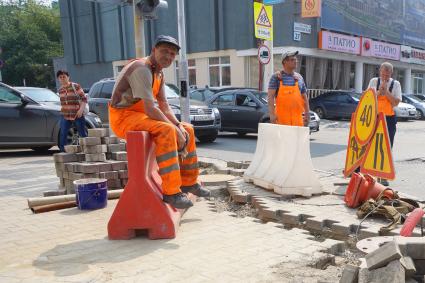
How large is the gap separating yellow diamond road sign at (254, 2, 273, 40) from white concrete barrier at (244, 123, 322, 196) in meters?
11.0

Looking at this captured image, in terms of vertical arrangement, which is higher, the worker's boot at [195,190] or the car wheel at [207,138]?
the worker's boot at [195,190]

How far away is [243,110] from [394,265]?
11117 mm

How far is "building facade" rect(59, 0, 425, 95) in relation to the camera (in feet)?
77.6

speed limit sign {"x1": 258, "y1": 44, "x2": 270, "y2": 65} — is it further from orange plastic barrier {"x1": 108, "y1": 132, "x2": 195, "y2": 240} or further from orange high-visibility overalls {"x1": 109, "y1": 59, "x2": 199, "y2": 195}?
orange plastic barrier {"x1": 108, "y1": 132, "x2": 195, "y2": 240}

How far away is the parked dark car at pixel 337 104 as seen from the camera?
2022 cm

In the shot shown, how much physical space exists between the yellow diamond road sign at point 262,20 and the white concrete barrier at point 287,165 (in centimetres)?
1097

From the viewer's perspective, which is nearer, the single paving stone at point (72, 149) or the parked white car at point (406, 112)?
the single paving stone at point (72, 149)

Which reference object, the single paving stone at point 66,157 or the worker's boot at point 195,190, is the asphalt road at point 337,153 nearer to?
the worker's boot at point 195,190

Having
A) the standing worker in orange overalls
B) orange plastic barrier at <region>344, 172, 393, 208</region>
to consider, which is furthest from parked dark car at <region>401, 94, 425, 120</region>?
orange plastic barrier at <region>344, 172, 393, 208</region>

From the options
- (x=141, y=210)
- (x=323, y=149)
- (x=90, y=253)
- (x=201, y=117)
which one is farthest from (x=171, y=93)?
(x=90, y=253)

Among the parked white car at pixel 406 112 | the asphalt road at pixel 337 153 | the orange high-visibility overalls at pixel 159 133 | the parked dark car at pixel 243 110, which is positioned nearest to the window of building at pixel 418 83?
the parked white car at pixel 406 112

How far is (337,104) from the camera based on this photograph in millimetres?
20688

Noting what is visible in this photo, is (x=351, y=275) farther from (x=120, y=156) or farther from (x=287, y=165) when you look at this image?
(x=120, y=156)

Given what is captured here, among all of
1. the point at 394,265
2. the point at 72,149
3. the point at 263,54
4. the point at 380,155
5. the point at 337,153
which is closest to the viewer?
the point at 394,265
